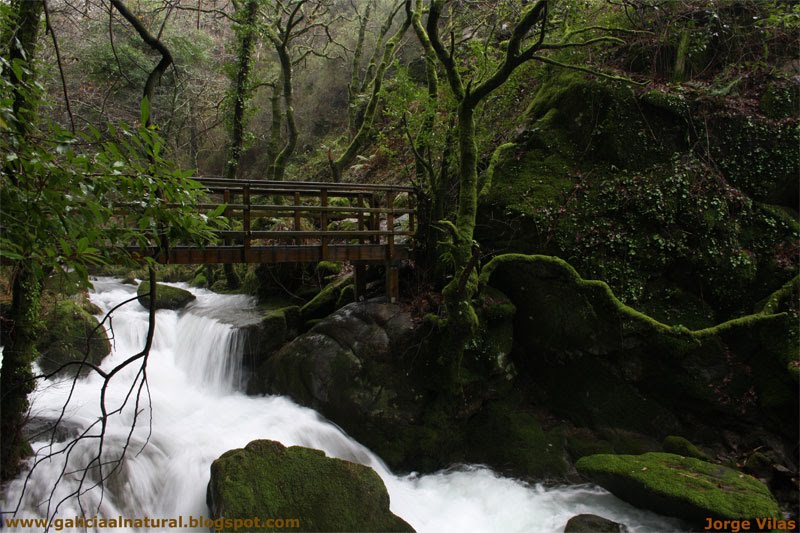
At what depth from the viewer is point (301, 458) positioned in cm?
559

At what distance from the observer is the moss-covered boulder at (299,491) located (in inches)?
198

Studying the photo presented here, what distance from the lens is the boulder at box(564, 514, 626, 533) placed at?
5328mm

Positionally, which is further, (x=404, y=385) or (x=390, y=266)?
(x=390, y=266)

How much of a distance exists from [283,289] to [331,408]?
4799mm

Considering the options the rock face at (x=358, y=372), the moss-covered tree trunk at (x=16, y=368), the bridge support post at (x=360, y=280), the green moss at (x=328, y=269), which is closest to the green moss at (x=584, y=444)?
the rock face at (x=358, y=372)

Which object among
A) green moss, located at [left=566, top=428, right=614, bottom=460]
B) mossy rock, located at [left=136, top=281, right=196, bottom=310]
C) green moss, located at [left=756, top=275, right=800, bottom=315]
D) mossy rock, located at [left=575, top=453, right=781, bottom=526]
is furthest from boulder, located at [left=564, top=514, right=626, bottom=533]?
mossy rock, located at [left=136, top=281, right=196, bottom=310]

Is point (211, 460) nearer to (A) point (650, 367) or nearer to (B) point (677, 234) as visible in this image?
(A) point (650, 367)

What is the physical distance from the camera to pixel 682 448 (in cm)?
643

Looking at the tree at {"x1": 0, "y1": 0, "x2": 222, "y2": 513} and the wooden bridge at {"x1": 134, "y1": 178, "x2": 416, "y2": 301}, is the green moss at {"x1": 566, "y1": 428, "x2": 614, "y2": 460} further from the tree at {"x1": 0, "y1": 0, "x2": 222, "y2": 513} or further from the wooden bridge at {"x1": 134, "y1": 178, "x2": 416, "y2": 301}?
the tree at {"x1": 0, "y1": 0, "x2": 222, "y2": 513}

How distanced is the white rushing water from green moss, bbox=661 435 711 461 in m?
1.14

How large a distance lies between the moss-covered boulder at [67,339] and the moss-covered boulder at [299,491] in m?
4.29

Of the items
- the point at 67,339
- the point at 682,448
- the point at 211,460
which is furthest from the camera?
the point at 67,339

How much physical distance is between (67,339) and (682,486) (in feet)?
31.1

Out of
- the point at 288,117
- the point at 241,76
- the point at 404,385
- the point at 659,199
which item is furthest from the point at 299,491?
the point at 288,117
